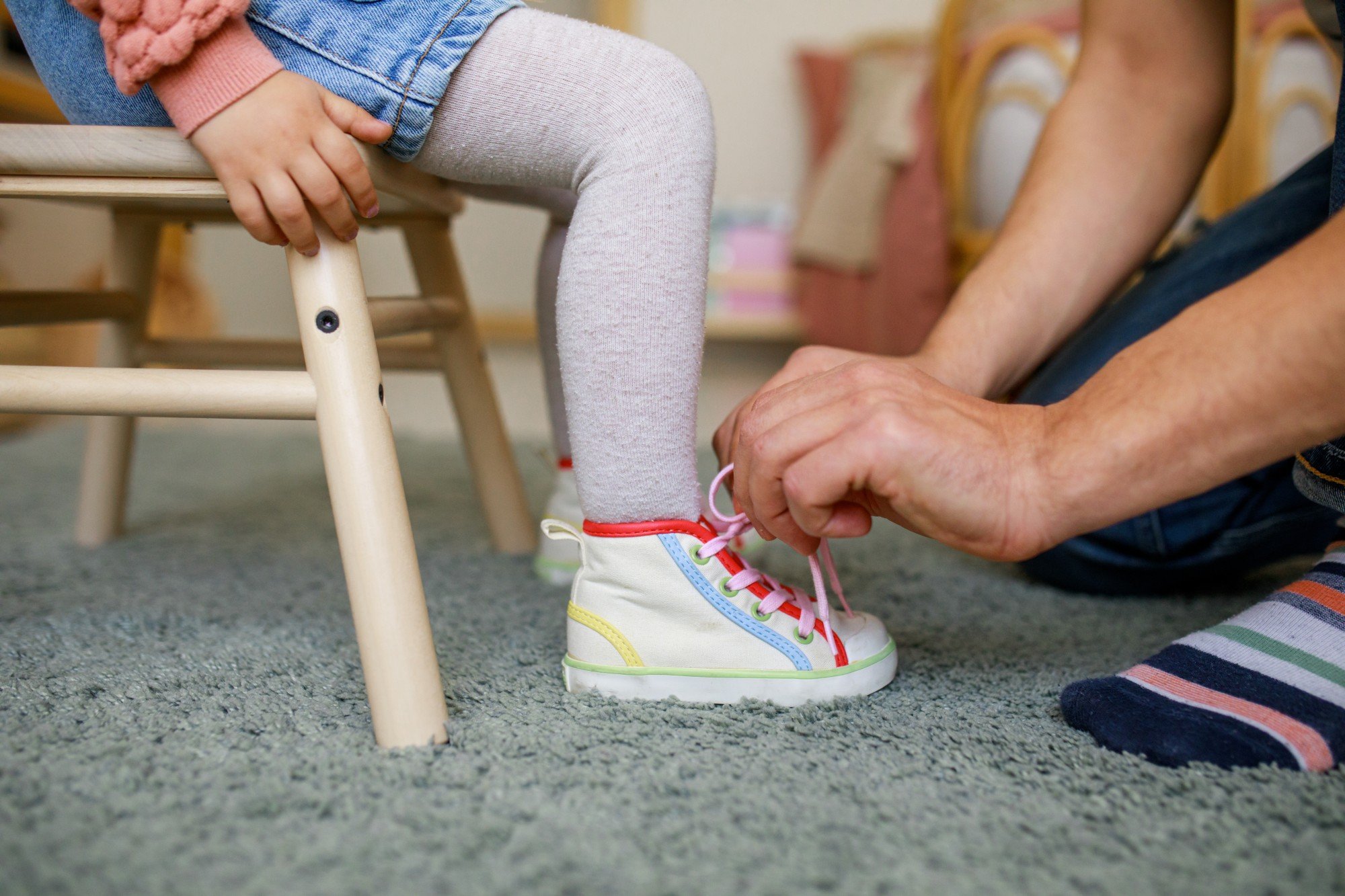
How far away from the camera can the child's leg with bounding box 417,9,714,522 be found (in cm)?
49

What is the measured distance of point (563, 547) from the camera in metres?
0.77

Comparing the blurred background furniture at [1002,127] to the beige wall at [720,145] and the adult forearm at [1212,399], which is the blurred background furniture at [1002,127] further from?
the adult forearm at [1212,399]

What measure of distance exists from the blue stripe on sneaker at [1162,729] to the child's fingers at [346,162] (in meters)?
0.47

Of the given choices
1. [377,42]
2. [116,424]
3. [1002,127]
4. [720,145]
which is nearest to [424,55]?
[377,42]

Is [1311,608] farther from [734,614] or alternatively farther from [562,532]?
[562,532]

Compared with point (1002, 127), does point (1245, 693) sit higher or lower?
lower

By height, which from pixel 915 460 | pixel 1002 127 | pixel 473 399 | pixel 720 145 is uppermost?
pixel 1002 127

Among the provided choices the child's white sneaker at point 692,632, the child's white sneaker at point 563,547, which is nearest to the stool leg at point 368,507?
the child's white sneaker at point 692,632

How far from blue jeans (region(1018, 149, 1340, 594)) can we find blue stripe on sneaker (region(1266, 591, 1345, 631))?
158 mm

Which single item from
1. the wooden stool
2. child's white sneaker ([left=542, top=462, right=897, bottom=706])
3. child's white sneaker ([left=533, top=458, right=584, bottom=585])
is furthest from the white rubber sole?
child's white sneaker ([left=533, top=458, right=584, bottom=585])

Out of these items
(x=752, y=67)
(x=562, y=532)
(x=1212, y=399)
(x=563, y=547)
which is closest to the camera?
(x=1212, y=399)

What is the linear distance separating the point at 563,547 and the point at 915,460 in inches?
16.3

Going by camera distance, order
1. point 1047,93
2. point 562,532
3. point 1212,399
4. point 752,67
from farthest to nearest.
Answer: point 752,67, point 1047,93, point 562,532, point 1212,399

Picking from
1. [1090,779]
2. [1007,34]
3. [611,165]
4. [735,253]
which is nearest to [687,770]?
[1090,779]
